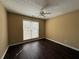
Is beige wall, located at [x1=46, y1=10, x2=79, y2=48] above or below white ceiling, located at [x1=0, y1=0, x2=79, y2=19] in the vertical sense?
below

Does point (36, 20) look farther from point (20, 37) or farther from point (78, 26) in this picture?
point (78, 26)

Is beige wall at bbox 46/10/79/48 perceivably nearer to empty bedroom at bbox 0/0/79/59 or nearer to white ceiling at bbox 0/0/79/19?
empty bedroom at bbox 0/0/79/59

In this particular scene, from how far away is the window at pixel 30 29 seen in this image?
430cm

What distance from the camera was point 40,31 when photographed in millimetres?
5301

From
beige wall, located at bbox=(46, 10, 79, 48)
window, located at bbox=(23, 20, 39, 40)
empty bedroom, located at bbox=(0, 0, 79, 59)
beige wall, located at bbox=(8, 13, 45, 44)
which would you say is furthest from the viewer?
window, located at bbox=(23, 20, 39, 40)

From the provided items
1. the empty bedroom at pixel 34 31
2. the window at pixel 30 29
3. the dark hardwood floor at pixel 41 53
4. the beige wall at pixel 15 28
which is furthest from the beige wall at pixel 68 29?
the beige wall at pixel 15 28

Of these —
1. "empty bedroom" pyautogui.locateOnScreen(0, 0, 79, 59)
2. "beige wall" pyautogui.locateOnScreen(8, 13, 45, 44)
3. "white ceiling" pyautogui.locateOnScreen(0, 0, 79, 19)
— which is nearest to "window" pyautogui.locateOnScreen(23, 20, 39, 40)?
"empty bedroom" pyautogui.locateOnScreen(0, 0, 79, 59)

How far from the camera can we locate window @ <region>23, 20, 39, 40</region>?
4.30m

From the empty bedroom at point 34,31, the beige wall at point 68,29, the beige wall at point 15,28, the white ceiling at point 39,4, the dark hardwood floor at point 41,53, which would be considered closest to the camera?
the white ceiling at point 39,4

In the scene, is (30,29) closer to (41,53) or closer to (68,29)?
(41,53)

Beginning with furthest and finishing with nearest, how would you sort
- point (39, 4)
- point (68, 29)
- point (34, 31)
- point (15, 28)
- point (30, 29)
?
point (34, 31) < point (30, 29) < point (15, 28) < point (68, 29) < point (39, 4)

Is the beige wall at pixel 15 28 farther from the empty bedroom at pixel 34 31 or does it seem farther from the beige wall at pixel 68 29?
the beige wall at pixel 68 29

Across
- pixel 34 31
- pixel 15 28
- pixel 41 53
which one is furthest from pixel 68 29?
Answer: pixel 15 28

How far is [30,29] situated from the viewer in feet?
15.4
